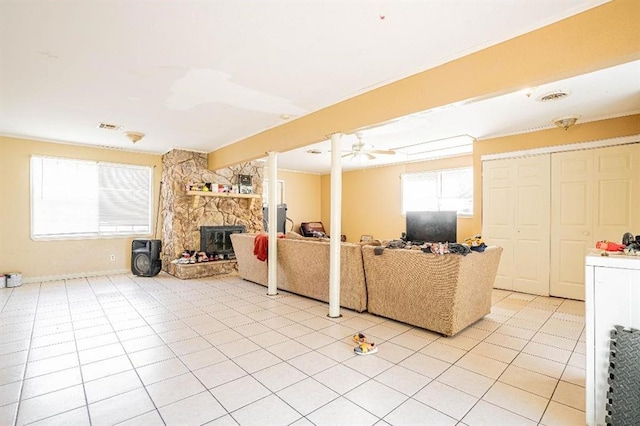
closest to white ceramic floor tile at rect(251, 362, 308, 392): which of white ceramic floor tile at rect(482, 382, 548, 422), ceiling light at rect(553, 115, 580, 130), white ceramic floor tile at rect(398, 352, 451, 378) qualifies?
white ceramic floor tile at rect(398, 352, 451, 378)

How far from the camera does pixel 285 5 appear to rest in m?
1.96

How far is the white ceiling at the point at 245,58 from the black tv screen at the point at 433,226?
1335mm

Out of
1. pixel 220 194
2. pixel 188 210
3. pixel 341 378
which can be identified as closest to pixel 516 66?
pixel 341 378

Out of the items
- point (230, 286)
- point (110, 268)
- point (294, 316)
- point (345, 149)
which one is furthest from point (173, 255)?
point (345, 149)

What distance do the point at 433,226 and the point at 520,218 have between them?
1457 millimetres

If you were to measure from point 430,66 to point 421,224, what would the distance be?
2646 millimetres

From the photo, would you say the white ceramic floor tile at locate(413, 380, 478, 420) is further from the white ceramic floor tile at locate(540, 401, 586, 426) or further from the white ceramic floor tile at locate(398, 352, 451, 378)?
the white ceramic floor tile at locate(540, 401, 586, 426)

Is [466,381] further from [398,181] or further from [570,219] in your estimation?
[398,181]

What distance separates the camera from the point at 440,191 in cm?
693

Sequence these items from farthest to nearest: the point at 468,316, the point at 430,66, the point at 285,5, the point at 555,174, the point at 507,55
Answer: the point at 555,174 < the point at 468,316 < the point at 430,66 < the point at 507,55 < the point at 285,5

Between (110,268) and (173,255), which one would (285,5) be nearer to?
(173,255)

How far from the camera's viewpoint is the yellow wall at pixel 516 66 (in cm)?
185

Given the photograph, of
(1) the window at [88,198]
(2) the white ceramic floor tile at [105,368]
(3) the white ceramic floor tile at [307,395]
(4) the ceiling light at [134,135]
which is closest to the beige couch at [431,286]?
(3) the white ceramic floor tile at [307,395]

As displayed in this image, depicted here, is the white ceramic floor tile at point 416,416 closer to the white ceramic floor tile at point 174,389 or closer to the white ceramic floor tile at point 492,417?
the white ceramic floor tile at point 492,417
